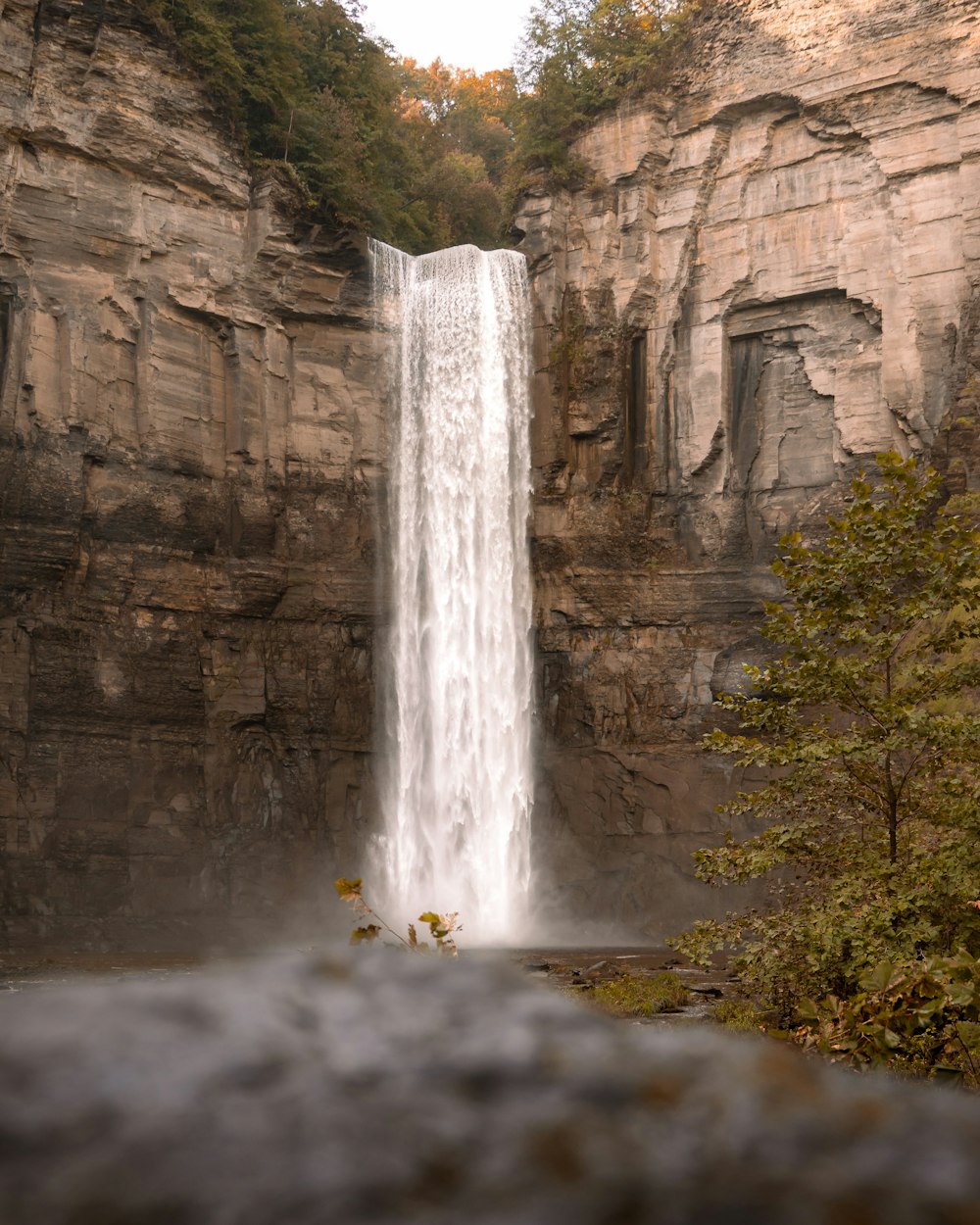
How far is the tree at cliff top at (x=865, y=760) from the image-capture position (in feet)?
32.3

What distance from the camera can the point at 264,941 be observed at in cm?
2961

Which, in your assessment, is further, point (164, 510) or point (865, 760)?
point (164, 510)

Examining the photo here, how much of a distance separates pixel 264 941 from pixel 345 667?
734cm

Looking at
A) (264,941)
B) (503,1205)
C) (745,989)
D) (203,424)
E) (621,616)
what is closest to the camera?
(503,1205)

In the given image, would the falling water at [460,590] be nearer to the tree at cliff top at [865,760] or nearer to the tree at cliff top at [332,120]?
the tree at cliff top at [332,120]

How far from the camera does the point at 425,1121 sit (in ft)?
4.35

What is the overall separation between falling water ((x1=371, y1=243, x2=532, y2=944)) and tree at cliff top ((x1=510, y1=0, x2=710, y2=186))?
3775 millimetres

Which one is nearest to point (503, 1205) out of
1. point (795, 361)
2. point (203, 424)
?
point (203, 424)

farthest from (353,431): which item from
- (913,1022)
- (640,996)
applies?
(913,1022)

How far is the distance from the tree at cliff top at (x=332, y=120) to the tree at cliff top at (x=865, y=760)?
27.0 m

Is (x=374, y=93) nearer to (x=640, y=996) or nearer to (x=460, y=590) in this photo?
(x=460, y=590)

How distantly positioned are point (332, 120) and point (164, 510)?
13.3 metres

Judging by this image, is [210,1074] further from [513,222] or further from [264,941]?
[513,222]

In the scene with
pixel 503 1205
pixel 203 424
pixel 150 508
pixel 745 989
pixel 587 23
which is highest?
pixel 587 23
